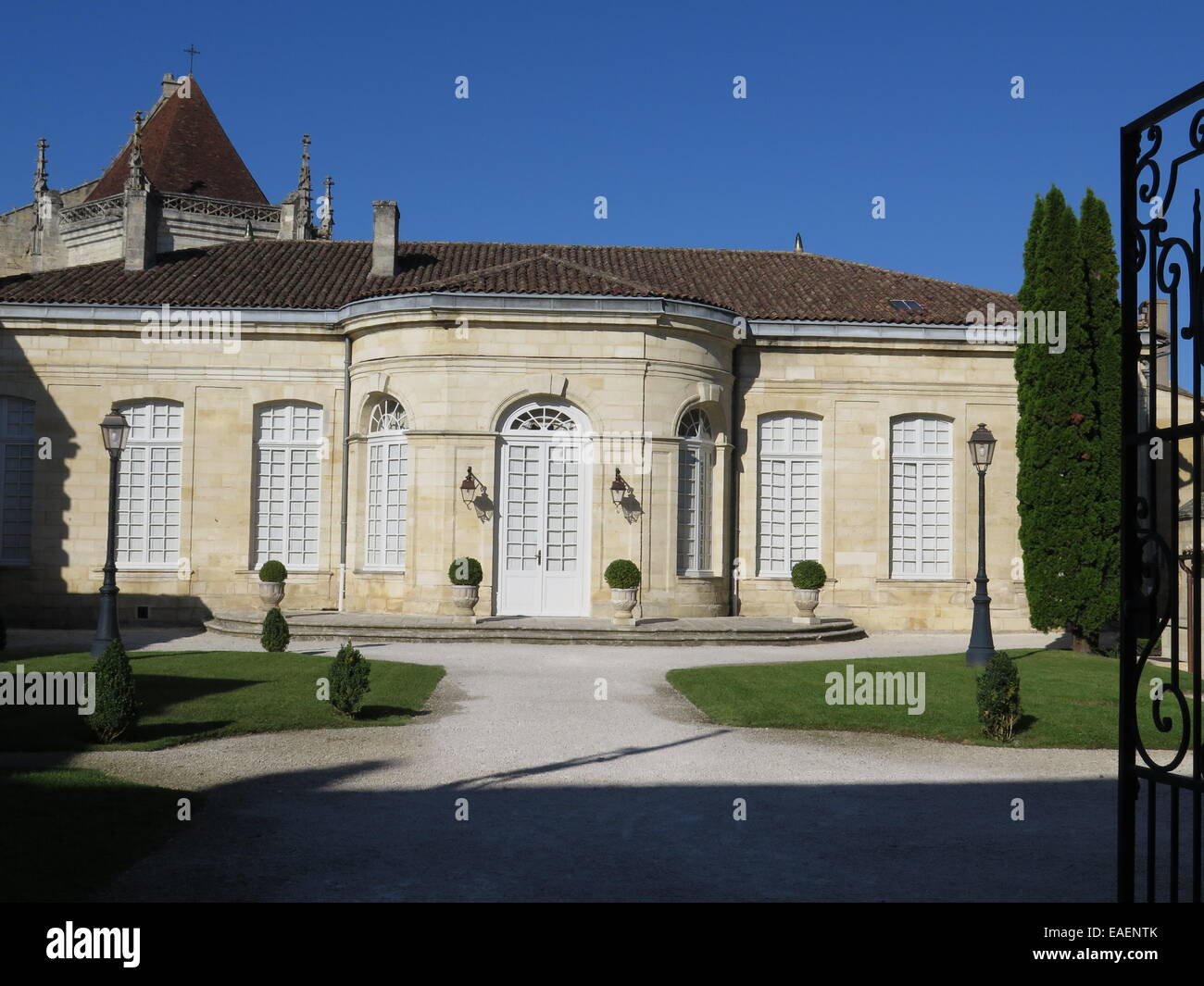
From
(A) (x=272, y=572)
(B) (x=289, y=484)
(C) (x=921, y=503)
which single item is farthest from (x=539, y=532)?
(C) (x=921, y=503)

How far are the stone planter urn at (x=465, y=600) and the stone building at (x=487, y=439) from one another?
3.31 ft

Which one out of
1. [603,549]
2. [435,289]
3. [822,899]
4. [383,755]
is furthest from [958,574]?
[822,899]

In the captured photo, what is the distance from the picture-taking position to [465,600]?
2031cm

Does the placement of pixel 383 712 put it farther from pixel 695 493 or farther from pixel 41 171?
pixel 41 171

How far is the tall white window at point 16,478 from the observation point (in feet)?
77.4

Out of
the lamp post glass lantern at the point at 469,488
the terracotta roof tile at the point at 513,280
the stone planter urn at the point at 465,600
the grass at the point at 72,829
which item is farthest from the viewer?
the terracotta roof tile at the point at 513,280

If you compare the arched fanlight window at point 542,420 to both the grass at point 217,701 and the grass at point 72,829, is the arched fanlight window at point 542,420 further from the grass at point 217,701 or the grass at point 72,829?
the grass at point 72,829

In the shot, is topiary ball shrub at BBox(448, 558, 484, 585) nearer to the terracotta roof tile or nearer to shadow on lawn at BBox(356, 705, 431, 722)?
the terracotta roof tile

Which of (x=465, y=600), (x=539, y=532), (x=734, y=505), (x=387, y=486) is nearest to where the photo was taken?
(x=465, y=600)

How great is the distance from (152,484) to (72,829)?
1789 cm

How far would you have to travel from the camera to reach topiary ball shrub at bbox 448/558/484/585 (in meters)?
20.3

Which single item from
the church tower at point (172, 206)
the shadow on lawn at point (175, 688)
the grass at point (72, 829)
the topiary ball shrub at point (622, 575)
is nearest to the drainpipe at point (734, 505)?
the topiary ball shrub at point (622, 575)

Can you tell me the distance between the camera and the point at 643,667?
16.6 meters

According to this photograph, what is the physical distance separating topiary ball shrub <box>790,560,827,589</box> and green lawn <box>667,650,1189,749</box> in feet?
12.4
